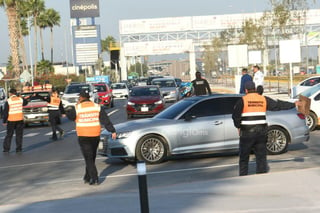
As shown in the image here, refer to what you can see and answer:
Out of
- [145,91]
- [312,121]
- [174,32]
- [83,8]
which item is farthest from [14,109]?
[83,8]

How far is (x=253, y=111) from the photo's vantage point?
36.3 feet

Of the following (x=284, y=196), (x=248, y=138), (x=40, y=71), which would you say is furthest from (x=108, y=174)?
(x=40, y=71)

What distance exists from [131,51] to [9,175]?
7205 cm

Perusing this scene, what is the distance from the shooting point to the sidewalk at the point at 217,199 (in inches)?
348

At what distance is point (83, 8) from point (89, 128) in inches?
3614

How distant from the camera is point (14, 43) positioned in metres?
57.0

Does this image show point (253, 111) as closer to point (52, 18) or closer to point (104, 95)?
point (104, 95)

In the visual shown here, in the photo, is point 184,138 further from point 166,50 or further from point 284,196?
point 166,50

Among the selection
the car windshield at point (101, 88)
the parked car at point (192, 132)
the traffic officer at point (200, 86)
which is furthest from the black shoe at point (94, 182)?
the car windshield at point (101, 88)

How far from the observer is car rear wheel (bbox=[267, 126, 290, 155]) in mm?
14945

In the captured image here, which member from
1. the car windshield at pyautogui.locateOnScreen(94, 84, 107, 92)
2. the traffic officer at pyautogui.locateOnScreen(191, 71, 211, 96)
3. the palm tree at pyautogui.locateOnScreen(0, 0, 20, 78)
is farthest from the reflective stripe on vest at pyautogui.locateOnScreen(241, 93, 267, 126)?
the palm tree at pyautogui.locateOnScreen(0, 0, 20, 78)

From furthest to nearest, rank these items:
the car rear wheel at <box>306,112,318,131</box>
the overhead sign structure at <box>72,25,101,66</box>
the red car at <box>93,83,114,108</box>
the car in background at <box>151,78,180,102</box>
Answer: the overhead sign structure at <box>72,25,101,66</box>
the red car at <box>93,83,114,108</box>
the car in background at <box>151,78,180,102</box>
the car rear wheel at <box>306,112,318,131</box>

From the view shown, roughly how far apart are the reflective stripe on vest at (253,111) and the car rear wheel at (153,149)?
3677 millimetres

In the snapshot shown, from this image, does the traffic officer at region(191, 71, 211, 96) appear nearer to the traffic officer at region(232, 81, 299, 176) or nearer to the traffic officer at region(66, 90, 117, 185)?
the traffic officer at region(66, 90, 117, 185)
